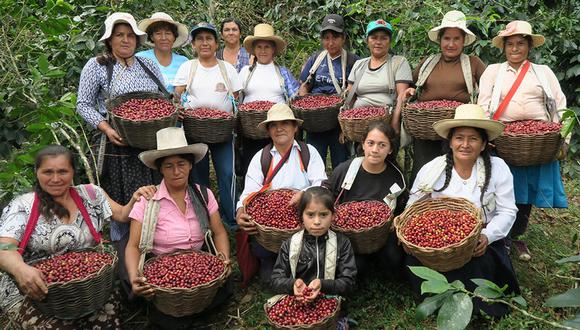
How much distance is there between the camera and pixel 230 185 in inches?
190

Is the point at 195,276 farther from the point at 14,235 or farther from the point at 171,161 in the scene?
the point at 14,235

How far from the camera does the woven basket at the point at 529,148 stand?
3.74 metres

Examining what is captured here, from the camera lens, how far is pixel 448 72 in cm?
438

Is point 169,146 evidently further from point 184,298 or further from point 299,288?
point 299,288

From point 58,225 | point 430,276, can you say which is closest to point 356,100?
point 58,225

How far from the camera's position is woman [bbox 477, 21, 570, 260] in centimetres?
408

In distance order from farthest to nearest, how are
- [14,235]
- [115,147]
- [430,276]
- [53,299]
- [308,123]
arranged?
1. [308,123]
2. [115,147]
3. [14,235]
4. [53,299]
5. [430,276]

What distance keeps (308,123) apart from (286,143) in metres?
0.54

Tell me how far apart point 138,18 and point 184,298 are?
3797mm

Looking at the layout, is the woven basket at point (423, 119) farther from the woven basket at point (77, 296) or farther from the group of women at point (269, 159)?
the woven basket at point (77, 296)

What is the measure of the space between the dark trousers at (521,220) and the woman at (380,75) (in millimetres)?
1470

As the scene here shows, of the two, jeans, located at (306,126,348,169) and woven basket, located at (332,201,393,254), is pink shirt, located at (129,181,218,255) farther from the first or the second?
jeans, located at (306,126,348,169)

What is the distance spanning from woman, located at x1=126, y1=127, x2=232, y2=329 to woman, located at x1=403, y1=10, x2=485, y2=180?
2012 millimetres

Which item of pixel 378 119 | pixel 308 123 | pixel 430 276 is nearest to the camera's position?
pixel 430 276
